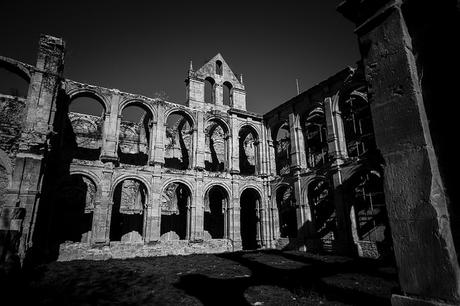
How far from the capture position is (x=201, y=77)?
21531mm

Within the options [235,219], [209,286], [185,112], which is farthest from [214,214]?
[209,286]

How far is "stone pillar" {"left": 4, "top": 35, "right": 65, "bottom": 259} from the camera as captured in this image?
11.4 metres

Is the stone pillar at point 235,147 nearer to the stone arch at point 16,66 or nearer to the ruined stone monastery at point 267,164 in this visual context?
the ruined stone monastery at point 267,164

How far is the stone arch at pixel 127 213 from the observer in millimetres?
19078

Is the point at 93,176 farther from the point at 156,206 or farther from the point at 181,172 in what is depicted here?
the point at 181,172

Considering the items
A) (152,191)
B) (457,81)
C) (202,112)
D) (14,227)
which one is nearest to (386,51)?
(457,81)

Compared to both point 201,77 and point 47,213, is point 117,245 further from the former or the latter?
point 201,77

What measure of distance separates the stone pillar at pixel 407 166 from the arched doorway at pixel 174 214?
60.4 ft

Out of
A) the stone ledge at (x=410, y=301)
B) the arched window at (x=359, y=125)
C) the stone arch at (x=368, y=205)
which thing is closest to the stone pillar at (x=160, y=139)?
the stone arch at (x=368, y=205)

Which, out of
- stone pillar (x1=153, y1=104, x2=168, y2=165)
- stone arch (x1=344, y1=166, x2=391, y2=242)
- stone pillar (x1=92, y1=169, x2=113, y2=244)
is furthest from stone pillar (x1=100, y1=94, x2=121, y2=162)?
stone arch (x1=344, y1=166, x2=391, y2=242)

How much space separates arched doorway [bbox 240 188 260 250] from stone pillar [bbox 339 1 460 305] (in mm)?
19756

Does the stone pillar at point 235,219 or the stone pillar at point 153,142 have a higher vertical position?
the stone pillar at point 153,142

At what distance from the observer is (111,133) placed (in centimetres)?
1623

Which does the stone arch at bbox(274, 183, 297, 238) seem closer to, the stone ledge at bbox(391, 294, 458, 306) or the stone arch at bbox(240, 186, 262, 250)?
the stone arch at bbox(240, 186, 262, 250)
